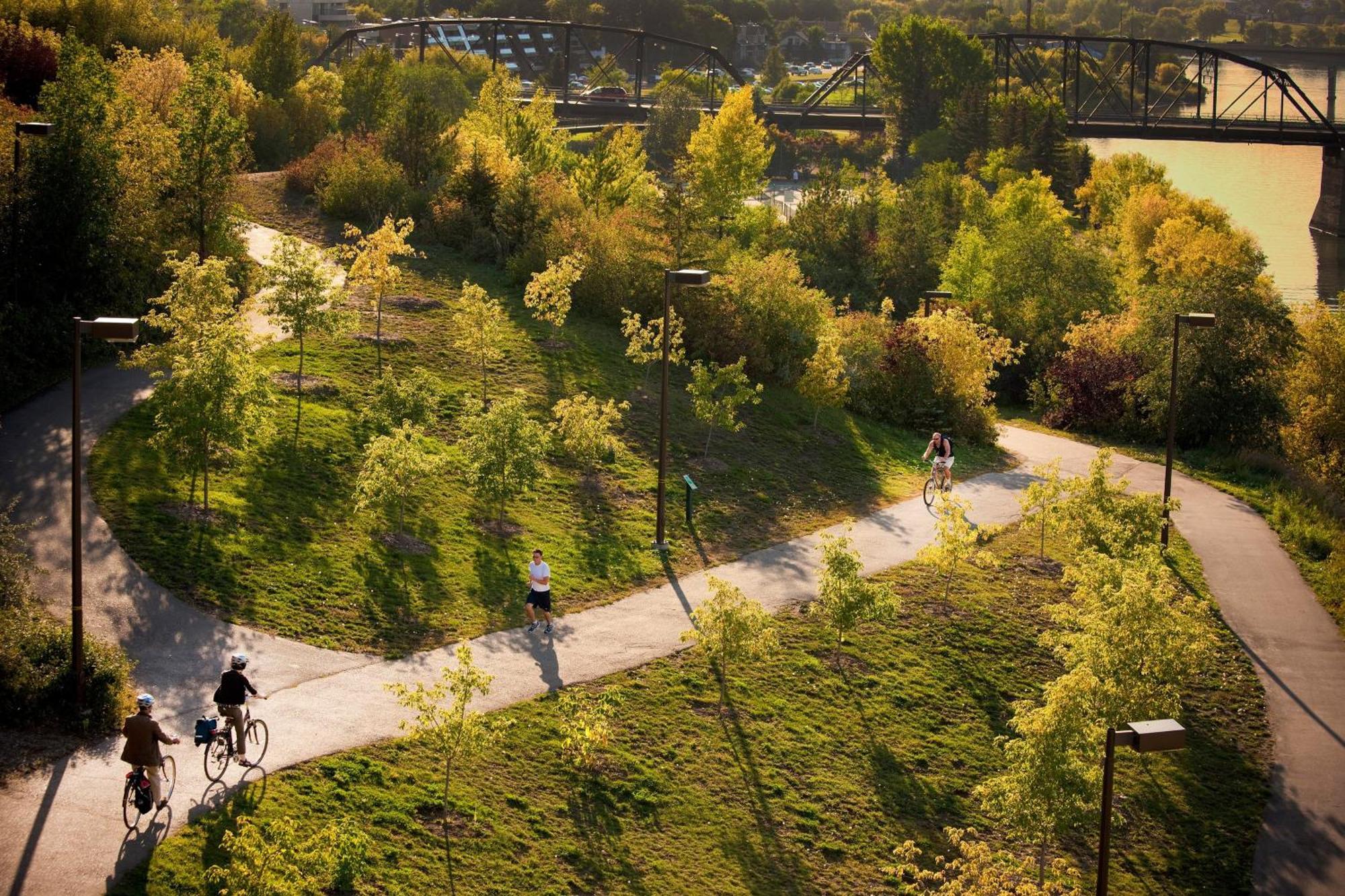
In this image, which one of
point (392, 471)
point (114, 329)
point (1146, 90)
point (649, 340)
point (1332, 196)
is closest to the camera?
point (114, 329)

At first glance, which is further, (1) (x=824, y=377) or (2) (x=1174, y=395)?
(1) (x=824, y=377)

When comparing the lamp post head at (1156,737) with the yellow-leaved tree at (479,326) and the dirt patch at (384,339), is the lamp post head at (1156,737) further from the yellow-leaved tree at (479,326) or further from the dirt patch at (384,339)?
the dirt patch at (384,339)

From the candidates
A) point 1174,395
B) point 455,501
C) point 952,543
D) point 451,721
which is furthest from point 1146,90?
point 451,721

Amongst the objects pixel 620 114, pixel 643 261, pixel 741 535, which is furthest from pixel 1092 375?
pixel 620 114

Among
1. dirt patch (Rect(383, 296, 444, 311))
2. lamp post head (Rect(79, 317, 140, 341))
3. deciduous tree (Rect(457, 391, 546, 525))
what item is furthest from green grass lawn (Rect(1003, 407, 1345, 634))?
lamp post head (Rect(79, 317, 140, 341))

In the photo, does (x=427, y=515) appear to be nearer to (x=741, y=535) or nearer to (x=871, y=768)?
(x=741, y=535)

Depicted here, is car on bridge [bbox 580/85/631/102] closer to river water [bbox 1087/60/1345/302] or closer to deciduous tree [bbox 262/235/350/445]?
river water [bbox 1087/60/1345/302]

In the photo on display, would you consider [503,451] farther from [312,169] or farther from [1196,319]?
[312,169]

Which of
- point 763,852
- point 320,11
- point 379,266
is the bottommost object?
point 763,852
